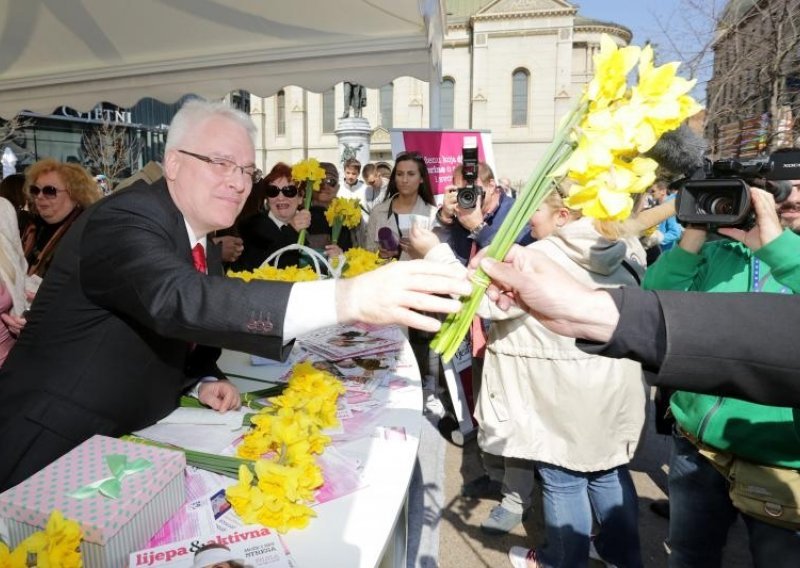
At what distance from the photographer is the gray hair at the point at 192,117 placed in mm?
1722

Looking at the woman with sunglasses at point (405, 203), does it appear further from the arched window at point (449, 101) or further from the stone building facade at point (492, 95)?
the arched window at point (449, 101)

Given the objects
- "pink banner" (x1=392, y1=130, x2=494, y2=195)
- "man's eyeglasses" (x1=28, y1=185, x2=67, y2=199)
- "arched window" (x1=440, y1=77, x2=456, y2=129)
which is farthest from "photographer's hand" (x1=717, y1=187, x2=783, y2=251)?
"arched window" (x1=440, y1=77, x2=456, y2=129)

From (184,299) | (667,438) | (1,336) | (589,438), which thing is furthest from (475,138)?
(184,299)

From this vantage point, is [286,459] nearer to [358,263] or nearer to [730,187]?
[730,187]

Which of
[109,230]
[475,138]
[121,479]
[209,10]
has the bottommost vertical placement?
[121,479]

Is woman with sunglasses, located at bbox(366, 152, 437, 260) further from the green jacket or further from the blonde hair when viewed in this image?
the green jacket

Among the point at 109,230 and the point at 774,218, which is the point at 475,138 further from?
the point at 109,230

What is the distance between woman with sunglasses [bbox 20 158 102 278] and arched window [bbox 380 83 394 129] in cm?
3917

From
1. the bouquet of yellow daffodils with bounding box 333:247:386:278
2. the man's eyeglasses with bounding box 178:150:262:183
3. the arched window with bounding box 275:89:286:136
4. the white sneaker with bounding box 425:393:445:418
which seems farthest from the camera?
the arched window with bounding box 275:89:286:136

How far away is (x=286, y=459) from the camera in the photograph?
1364mm

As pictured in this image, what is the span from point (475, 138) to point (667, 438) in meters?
3.90

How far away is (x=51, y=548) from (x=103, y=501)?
0.13 meters

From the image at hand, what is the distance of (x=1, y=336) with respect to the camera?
2752 millimetres

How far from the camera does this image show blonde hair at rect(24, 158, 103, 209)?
371 centimetres
